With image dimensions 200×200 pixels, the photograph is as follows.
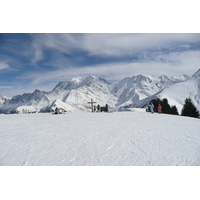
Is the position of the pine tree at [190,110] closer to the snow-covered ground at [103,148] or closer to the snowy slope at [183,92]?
the snow-covered ground at [103,148]

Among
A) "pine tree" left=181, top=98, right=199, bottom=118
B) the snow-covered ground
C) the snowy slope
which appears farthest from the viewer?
the snowy slope

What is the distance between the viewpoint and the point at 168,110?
42.1 metres

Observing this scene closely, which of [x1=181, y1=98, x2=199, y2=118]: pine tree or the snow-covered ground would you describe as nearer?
the snow-covered ground

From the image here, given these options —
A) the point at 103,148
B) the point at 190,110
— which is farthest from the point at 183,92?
the point at 103,148

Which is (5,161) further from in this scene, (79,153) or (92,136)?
(92,136)

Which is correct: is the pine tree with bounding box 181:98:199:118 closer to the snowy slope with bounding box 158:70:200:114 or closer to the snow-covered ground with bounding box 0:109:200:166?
the snow-covered ground with bounding box 0:109:200:166

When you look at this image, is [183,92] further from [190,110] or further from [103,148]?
[103,148]

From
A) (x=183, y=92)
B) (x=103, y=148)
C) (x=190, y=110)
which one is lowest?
(x=190, y=110)

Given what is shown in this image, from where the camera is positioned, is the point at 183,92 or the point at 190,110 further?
the point at 183,92

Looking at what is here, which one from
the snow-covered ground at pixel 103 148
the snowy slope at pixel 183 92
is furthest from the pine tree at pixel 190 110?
the snowy slope at pixel 183 92

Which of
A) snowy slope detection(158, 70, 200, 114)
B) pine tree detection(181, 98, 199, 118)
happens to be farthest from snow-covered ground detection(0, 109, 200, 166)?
snowy slope detection(158, 70, 200, 114)

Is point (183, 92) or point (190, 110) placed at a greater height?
point (183, 92)
